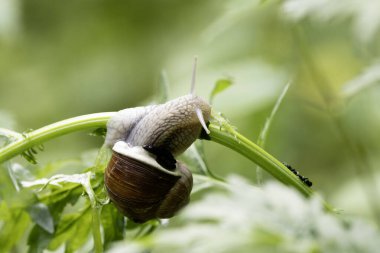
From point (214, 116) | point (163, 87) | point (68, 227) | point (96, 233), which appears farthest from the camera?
point (163, 87)

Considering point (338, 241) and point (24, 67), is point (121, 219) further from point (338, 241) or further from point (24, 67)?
point (24, 67)

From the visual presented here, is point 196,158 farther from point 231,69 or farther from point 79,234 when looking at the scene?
point 231,69

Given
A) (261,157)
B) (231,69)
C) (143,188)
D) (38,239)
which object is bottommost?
(38,239)

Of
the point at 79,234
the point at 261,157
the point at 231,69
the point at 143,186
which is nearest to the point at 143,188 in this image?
the point at 143,186

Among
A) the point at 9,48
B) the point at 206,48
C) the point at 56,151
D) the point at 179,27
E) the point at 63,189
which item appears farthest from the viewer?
the point at 9,48

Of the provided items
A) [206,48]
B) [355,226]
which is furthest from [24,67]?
[355,226]

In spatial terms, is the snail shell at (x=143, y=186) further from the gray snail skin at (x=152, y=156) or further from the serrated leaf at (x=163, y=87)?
the serrated leaf at (x=163, y=87)

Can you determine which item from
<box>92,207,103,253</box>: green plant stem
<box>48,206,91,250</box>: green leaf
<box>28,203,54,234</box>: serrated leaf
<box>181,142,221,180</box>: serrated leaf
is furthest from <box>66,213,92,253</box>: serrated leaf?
<box>181,142,221,180</box>: serrated leaf
